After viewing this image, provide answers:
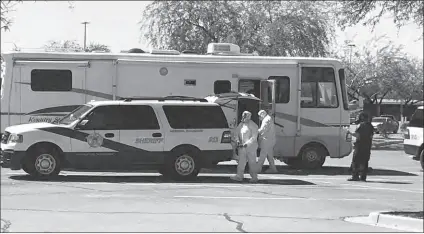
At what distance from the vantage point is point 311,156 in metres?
20.7

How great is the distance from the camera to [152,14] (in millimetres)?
34156

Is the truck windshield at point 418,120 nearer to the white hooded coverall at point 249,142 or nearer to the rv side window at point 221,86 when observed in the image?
the rv side window at point 221,86

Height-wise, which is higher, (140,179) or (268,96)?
(268,96)

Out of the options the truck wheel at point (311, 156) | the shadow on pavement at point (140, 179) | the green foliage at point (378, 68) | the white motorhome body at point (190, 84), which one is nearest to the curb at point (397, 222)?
the shadow on pavement at point (140, 179)

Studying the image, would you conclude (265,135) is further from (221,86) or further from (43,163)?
(43,163)

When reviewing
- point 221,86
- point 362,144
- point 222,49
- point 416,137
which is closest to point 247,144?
point 362,144

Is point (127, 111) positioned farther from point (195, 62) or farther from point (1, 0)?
point (1, 0)

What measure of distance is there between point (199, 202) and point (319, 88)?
860 centimetres

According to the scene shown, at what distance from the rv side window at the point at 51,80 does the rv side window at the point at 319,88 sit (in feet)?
20.2

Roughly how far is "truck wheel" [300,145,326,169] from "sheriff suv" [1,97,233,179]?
13.1 ft

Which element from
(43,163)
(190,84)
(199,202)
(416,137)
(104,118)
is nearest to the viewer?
(199,202)

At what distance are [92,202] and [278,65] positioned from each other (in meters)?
9.08

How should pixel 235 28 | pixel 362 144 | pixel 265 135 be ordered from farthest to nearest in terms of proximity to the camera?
pixel 235 28 → pixel 265 135 → pixel 362 144

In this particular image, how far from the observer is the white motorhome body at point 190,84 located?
62.0 feet
